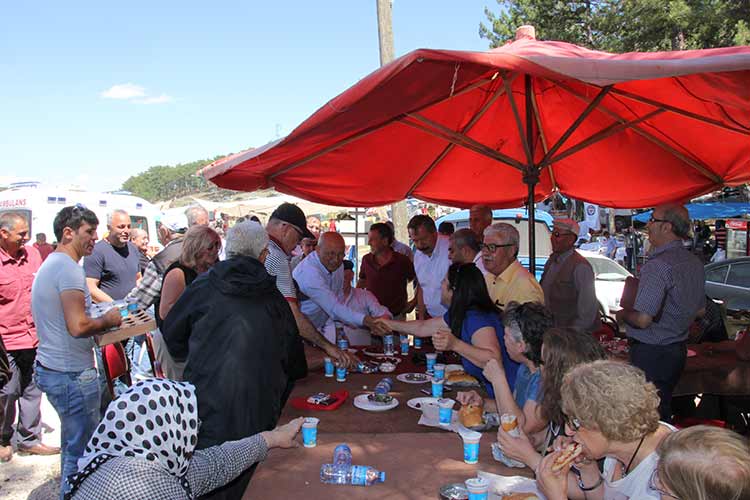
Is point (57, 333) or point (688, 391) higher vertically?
point (57, 333)

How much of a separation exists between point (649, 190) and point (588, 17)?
1788 centimetres

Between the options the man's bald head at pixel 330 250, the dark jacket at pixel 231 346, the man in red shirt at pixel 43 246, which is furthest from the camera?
the man in red shirt at pixel 43 246

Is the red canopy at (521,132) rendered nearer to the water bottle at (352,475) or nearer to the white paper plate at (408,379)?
the white paper plate at (408,379)

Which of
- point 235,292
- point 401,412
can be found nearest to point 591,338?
point 401,412

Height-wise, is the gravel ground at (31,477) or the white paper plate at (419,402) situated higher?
the white paper plate at (419,402)

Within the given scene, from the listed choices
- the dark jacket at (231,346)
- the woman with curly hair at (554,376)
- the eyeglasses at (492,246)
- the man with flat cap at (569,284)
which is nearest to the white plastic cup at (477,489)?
the woman with curly hair at (554,376)

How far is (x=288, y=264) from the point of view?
158 inches

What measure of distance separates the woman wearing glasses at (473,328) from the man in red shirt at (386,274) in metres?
2.93

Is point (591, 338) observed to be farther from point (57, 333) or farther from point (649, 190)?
point (649, 190)

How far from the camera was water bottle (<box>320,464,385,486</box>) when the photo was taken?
206 centimetres

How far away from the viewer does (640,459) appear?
5.96ft

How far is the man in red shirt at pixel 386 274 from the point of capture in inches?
243

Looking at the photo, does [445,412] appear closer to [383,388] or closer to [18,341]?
[383,388]

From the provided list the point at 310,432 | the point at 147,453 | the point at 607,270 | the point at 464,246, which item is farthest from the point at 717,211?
the point at 147,453
